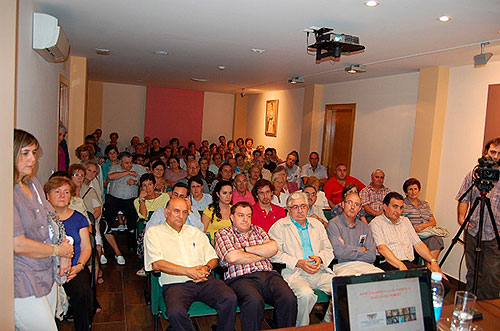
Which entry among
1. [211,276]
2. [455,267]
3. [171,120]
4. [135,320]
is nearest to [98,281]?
[135,320]

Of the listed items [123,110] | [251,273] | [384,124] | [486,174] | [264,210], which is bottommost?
[251,273]

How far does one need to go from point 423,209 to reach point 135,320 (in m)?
3.60

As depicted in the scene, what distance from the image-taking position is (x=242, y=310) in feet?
10.6

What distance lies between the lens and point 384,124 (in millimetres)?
7090

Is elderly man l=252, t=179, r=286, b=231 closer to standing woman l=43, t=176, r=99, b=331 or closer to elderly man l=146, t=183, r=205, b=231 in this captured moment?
elderly man l=146, t=183, r=205, b=231

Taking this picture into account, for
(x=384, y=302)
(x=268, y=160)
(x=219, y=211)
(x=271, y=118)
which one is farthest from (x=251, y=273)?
(x=271, y=118)

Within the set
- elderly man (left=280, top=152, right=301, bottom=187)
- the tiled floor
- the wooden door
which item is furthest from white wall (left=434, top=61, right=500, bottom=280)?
elderly man (left=280, top=152, right=301, bottom=187)

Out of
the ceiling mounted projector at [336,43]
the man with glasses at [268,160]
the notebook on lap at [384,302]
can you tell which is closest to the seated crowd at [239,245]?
the ceiling mounted projector at [336,43]

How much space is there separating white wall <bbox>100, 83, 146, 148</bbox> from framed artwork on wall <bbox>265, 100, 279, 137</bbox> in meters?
4.05

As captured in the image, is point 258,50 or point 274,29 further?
point 258,50

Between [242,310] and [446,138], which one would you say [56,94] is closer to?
[242,310]

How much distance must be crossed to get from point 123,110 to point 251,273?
10.4 metres

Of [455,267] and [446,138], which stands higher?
[446,138]

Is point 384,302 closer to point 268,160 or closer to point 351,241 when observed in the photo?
point 351,241
